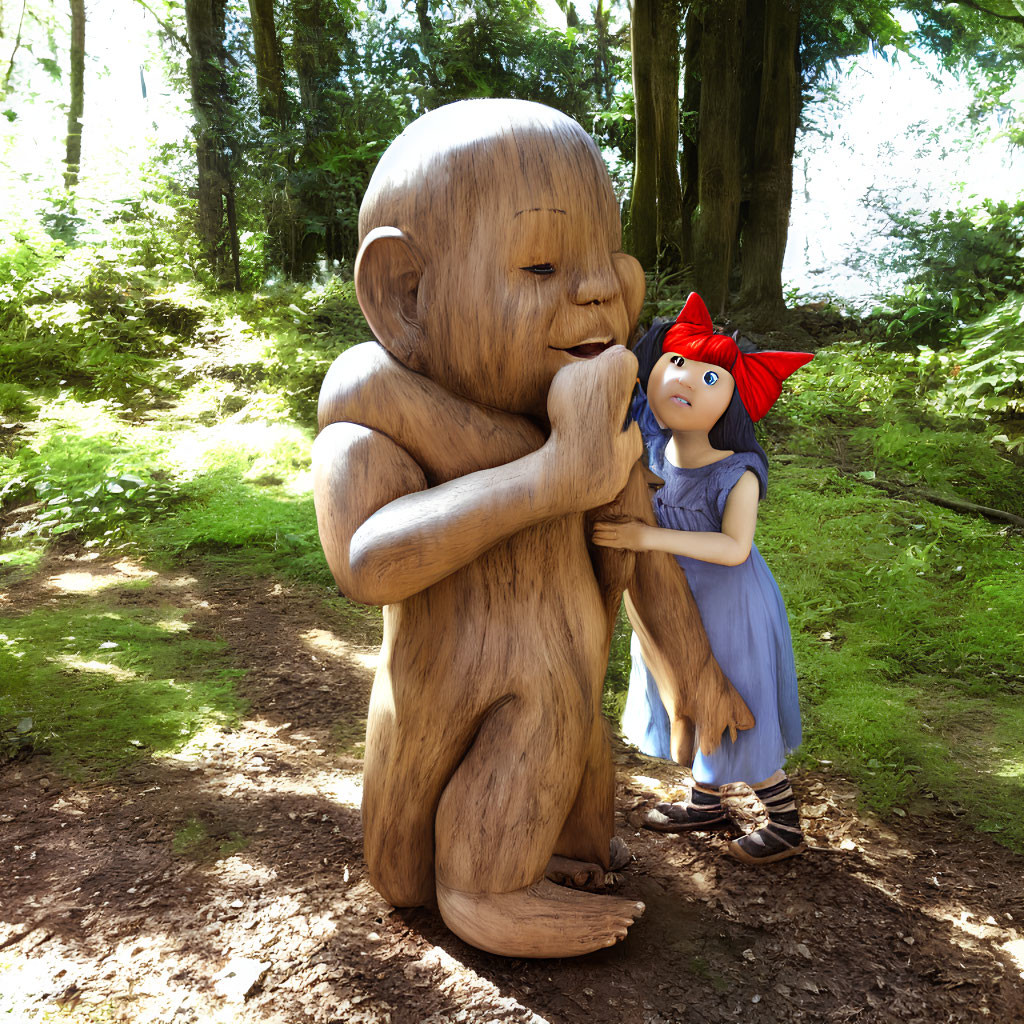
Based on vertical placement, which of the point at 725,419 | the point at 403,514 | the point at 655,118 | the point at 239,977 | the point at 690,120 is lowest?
the point at 239,977

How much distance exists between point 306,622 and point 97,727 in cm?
126

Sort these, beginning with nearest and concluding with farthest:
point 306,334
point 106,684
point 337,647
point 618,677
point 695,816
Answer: point 695,816 → point 106,684 → point 618,677 → point 337,647 → point 306,334

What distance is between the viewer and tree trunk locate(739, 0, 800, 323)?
718 cm

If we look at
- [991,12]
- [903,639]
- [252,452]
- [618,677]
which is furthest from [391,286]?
[991,12]

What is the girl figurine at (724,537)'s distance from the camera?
2.00 m

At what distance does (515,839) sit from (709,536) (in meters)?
0.77

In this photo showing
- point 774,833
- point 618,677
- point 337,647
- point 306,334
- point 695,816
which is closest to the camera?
point 774,833

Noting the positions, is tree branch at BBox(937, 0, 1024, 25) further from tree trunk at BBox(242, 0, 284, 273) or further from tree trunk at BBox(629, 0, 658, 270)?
tree trunk at BBox(242, 0, 284, 273)

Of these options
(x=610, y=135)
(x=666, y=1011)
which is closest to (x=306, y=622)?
(x=666, y=1011)

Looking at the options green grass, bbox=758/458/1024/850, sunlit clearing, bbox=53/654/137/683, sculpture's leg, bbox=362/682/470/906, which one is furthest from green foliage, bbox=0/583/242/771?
green grass, bbox=758/458/1024/850

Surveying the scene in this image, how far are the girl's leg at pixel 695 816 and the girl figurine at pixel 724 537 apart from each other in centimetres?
8

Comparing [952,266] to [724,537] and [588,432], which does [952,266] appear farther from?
[588,432]

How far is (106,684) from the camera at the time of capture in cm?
328

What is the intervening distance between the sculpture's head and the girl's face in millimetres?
338
